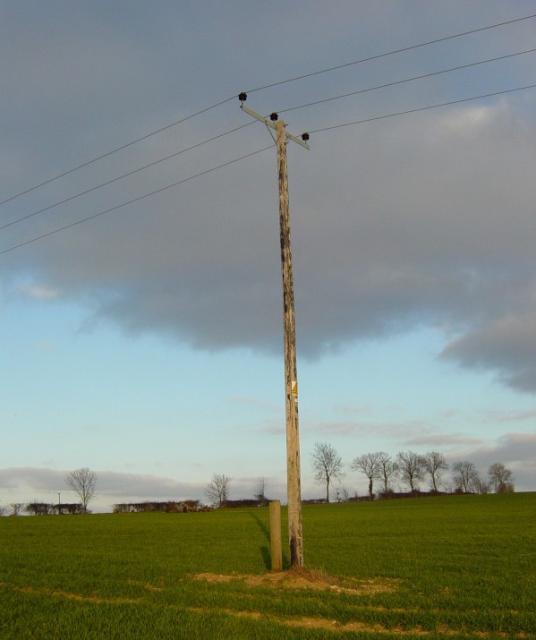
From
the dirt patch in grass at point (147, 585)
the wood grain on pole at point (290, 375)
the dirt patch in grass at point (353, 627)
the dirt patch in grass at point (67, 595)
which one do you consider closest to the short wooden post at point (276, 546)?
the wood grain on pole at point (290, 375)

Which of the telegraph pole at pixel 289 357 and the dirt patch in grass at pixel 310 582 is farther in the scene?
the telegraph pole at pixel 289 357

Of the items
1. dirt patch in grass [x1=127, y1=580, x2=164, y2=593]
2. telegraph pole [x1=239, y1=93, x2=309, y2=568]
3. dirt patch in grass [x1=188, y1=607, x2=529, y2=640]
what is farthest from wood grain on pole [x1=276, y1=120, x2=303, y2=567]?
dirt patch in grass [x1=188, y1=607, x2=529, y2=640]

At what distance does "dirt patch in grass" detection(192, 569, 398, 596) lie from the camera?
14594mm

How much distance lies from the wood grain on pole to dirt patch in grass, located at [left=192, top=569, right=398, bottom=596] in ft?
1.56

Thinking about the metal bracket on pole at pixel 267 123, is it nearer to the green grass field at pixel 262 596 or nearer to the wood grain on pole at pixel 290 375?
the wood grain on pole at pixel 290 375

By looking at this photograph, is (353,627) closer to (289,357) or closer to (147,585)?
(147,585)

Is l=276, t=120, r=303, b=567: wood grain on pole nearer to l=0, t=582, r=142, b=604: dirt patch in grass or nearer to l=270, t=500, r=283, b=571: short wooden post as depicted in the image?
A: l=270, t=500, r=283, b=571: short wooden post

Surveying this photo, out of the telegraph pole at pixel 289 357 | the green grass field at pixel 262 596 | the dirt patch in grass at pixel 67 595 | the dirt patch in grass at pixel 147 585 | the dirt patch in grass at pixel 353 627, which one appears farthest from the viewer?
the telegraph pole at pixel 289 357

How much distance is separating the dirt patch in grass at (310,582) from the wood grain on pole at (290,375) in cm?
47

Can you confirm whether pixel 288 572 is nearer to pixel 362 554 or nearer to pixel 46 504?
pixel 362 554

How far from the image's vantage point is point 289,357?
668 inches

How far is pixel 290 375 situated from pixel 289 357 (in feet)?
1.54

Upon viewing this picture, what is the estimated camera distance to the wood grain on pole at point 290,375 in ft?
53.4

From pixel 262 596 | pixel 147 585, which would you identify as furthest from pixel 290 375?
pixel 147 585
